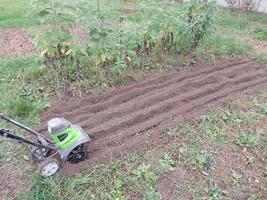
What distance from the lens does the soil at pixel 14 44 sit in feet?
15.9

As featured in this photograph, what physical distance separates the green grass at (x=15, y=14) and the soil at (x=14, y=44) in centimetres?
27

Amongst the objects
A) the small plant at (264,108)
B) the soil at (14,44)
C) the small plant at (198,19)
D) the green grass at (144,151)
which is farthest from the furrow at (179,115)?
the soil at (14,44)

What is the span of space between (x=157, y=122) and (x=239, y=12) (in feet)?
14.9

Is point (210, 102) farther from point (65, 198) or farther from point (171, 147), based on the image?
point (65, 198)

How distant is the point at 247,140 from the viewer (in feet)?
10.6

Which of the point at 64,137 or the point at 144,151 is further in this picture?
the point at 144,151

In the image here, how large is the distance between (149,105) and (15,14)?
404cm

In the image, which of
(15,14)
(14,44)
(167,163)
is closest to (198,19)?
(167,163)

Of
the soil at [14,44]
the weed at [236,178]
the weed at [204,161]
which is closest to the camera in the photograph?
the weed at [236,178]

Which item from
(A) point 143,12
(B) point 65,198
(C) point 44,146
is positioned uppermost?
(A) point 143,12

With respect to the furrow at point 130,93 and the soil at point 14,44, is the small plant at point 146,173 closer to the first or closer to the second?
the furrow at point 130,93

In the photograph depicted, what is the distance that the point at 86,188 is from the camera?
8.68 ft

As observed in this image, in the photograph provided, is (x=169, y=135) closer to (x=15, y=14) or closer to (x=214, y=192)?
(x=214, y=192)

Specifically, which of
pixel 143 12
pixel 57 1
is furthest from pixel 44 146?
pixel 143 12
